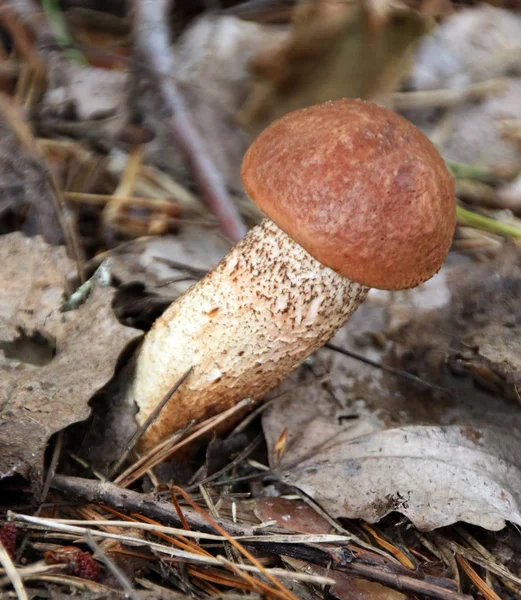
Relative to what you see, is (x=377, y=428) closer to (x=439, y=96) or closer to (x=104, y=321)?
(x=104, y=321)

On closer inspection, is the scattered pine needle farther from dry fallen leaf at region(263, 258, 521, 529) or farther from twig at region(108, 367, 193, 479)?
twig at region(108, 367, 193, 479)

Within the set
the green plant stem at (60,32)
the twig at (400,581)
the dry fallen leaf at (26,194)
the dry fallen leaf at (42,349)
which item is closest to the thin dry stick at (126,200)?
the dry fallen leaf at (26,194)

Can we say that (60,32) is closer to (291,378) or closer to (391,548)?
(291,378)

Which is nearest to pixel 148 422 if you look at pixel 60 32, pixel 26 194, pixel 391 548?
pixel 391 548

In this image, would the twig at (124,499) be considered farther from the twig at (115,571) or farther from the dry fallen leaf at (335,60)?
the dry fallen leaf at (335,60)

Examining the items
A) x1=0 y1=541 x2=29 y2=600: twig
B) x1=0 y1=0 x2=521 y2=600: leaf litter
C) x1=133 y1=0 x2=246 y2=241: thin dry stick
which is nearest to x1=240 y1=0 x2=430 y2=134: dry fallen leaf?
x1=0 y1=0 x2=521 y2=600: leaf litter

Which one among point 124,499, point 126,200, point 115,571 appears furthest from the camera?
point 126,200
